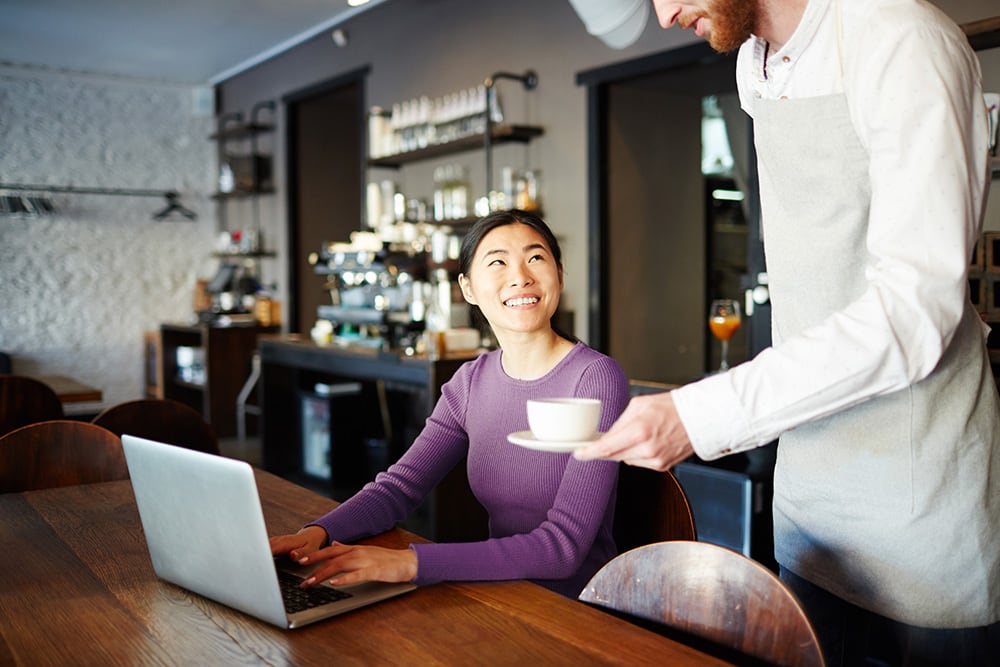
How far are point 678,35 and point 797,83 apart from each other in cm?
291

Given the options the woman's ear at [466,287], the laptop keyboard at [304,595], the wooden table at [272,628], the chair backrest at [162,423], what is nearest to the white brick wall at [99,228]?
the chair backrest at [162,423]

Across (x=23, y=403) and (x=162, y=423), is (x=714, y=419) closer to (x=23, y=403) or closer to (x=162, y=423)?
(x=162, y=423)

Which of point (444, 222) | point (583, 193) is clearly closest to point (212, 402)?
point (444, 222)

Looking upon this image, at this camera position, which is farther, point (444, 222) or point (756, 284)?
point (444, 222)

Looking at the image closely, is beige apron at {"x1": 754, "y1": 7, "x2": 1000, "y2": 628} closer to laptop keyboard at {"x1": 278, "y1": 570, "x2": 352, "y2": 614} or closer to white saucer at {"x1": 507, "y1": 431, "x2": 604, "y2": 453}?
white saucer at {"x1": 507, "y1": 431, "x2": 604, "y2": 453}

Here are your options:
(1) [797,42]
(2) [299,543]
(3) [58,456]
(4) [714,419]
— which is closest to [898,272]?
(4) [714,419]

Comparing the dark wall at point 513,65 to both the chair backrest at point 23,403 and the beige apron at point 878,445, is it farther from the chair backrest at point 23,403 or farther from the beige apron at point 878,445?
the beige apron at point 878,445

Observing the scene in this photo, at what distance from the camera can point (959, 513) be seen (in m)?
1.11

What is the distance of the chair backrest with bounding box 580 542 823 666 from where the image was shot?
3.29ft

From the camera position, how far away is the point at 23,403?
328 centimetres

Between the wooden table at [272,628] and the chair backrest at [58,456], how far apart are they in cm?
70

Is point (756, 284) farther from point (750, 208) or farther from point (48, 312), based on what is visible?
point (48, 312)

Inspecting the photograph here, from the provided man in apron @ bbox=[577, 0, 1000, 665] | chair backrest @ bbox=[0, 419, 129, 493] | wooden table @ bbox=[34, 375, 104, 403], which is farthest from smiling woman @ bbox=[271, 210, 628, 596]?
wooden table @ bbox=[34, 375, 104, 403]

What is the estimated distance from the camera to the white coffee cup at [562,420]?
0.97m
